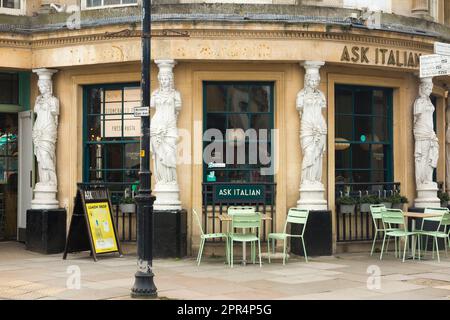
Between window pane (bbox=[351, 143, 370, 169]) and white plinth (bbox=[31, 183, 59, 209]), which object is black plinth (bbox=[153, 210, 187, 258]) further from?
window pane (bbox=[351, 143, 370, 169])

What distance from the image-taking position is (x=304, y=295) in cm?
962

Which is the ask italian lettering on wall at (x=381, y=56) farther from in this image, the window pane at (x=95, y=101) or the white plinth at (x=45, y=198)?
the white plinth at (x=45, y=198)

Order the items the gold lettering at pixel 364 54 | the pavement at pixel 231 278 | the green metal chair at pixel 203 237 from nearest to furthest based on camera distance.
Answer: the pavement at pixel 231 278 < the green metal chair at pixel 203 237 < the gold lettering at pixel 364 54

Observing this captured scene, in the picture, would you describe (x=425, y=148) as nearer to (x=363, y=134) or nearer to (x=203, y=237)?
(x=363, y=134)

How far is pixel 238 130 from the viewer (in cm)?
1416

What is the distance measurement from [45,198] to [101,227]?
1838mm

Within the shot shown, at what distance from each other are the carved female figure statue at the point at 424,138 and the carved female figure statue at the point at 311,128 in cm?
268

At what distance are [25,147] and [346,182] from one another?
24.7 feet

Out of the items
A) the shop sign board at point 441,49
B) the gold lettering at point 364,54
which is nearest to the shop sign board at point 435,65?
the shop sign board at point 441,49

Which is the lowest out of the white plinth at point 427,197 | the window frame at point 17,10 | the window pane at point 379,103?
the white plinth at point 427,197

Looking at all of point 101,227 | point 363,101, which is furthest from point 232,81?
point 101,227

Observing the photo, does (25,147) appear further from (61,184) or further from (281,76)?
(281,76)

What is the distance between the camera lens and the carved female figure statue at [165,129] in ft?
44.2

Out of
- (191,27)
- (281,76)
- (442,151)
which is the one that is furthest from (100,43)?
(442,151)
